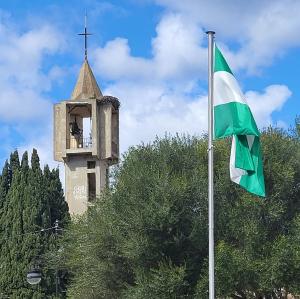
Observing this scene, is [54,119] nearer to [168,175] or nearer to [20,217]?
[20,217]

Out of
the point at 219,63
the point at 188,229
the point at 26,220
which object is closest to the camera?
the point at 219,63

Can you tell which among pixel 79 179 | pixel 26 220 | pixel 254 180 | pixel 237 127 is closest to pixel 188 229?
pixel 254 180

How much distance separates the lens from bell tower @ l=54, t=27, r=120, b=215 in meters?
46.8

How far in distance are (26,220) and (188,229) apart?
1643 cm

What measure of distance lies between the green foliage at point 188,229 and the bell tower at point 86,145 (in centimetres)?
1676

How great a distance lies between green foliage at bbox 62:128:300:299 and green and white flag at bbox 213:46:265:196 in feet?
36.9

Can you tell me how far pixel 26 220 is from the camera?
4178cm

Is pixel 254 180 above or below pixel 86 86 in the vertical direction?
below

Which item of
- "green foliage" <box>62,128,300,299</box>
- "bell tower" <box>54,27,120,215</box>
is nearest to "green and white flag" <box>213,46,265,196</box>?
"green foliage" <box>62,128,300,299</box>

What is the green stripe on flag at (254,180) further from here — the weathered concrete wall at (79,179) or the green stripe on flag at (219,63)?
the weathered concrete wall at (79,179)

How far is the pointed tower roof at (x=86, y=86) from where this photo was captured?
48.3 metres

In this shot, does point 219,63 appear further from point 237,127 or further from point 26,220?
point 26,220

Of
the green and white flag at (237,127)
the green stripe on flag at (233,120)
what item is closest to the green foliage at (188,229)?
the green and white flag at (237,127)

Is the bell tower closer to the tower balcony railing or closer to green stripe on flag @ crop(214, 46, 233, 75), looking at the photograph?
the tower balcony railing
